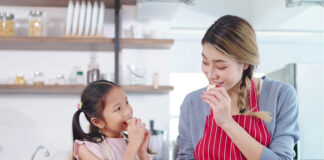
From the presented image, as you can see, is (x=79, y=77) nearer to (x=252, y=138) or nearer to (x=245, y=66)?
(x=245, y=66)

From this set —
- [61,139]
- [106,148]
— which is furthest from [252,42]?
[61,139]

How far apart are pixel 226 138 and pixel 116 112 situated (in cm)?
44

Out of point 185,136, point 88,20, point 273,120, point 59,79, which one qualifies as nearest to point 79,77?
point 59,79

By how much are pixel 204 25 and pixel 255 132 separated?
298 cm

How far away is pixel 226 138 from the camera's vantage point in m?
1.45

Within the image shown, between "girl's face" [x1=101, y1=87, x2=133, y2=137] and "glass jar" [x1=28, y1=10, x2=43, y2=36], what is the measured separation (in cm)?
181

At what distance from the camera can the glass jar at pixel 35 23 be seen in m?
3.28

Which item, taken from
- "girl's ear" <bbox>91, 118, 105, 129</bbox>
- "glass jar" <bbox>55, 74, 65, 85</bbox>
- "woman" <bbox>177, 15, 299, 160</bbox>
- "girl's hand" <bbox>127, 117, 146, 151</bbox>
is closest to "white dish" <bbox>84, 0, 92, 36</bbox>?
"glass jar" <bbox>55, 74, 65, 85</bbox>

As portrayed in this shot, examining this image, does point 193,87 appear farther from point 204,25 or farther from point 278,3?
point 278,3

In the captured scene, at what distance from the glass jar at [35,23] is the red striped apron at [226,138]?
2154 mm

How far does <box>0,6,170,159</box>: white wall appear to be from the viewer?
3424mm

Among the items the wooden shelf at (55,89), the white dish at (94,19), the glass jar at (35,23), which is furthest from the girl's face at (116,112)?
the glass jar at (35,23)

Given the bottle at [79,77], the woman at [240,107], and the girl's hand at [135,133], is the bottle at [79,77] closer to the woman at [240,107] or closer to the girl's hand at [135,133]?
the girl's hand at [135,133]

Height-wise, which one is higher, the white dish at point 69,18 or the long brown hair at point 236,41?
the white dish at point 69,18
